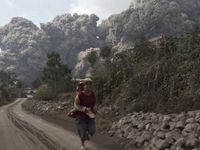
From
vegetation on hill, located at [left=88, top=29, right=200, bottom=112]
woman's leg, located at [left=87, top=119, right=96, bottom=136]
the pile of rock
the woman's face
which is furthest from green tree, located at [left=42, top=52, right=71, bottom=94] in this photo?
the woman's face

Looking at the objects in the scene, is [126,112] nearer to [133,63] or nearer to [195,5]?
[133,63]

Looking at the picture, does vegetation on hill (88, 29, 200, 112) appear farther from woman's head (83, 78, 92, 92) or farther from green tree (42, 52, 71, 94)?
green tree (42, 52, 71, 94)

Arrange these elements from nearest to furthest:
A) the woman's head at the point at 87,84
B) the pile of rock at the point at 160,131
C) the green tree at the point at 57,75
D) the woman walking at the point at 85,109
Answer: the pile of rock at the point at 160,131 < the woman's head at the point at 87,84 < the woman walking at the point at 85,109 < the green tree at the point at 57,75

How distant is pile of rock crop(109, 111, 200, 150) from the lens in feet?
42.7

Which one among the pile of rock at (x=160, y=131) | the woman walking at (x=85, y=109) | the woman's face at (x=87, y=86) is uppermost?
the woman's face at (x=87, y=86)

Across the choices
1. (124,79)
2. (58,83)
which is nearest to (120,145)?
(124,79)

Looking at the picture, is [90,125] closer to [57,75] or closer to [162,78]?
[162,78]

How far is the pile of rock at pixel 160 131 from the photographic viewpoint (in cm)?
1302

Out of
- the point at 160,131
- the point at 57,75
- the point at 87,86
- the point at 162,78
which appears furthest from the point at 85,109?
the point at 57,75

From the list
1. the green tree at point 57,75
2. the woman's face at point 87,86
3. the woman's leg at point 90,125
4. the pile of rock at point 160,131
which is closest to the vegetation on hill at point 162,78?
the pile of rock at point 160,131

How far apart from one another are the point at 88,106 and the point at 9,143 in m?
4.54

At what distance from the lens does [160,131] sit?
49.9ft

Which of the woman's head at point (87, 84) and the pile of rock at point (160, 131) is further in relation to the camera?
the woman's head at point (87, 84)

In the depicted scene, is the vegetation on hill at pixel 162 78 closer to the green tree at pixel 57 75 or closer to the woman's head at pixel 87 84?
the woman's head at pixel 87 84
